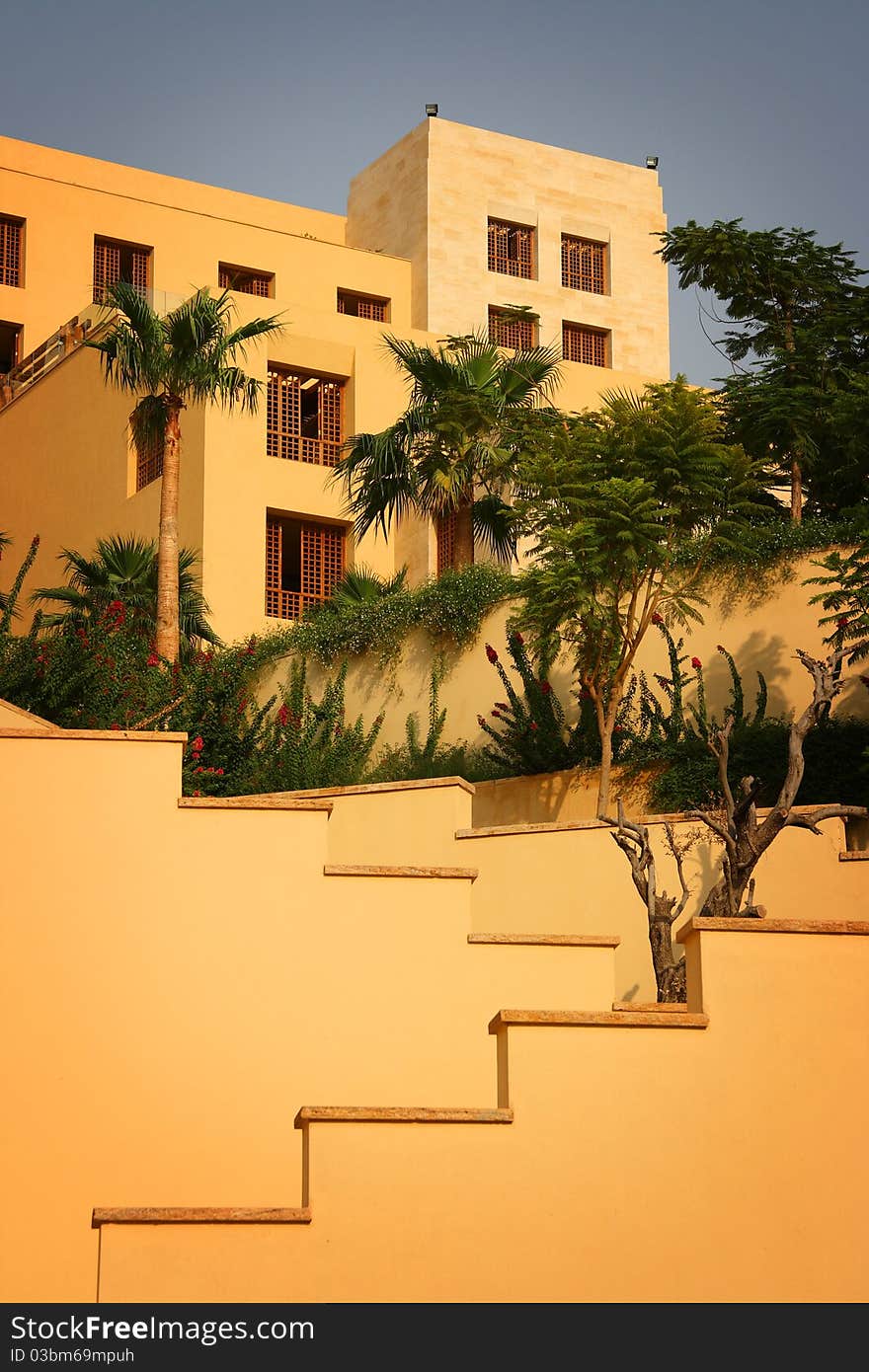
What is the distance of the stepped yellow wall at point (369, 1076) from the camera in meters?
8.43

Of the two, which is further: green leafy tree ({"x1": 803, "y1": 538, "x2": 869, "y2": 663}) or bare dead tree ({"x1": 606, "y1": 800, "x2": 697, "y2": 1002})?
green leafy tree ({"x1": 803, "y1": 538, "x2": 869, "y2": 663})

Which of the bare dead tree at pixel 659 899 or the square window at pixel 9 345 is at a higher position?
the square window at pixel 9 345

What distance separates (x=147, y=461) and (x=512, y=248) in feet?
55.8

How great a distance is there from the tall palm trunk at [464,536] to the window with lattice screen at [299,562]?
4380 millimetres

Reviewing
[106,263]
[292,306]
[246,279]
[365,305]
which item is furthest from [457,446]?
[106,263]

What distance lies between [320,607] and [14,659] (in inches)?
359

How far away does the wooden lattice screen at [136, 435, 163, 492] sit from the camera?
2878 cm

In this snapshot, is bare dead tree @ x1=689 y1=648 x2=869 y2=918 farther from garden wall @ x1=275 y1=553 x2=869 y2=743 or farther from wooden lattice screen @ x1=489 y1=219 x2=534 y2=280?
wooden lattice screen @ x1=489 y1=219 x2=534 y2=280

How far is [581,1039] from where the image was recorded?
346 inches

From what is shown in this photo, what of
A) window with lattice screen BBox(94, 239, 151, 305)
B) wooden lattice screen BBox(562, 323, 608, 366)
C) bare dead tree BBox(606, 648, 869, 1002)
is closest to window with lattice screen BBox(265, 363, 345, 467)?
window with lattice screen BBox(94, 239, 151, 305)

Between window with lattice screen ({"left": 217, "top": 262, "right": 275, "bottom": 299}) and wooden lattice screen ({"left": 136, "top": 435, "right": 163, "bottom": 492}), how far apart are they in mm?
11281

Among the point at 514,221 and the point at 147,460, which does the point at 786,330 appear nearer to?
the point at 147,460

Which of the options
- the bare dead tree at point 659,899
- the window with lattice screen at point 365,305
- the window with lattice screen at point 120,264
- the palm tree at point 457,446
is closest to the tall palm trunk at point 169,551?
the palm tree at point 457,446

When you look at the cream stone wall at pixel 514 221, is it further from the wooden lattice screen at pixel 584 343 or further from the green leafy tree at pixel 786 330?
the green leafy tree at pixel 786 330
